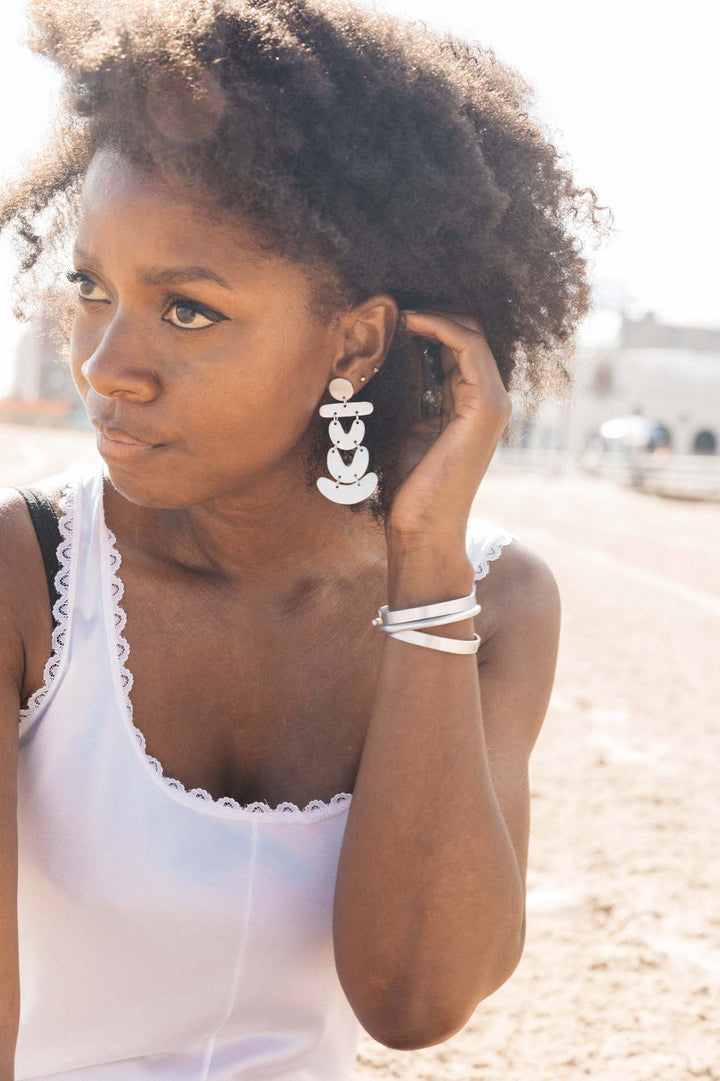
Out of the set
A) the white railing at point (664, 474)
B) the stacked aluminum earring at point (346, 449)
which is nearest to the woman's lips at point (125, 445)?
the stacked aluminum earring at point (346, 449)

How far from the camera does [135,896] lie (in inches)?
73.4

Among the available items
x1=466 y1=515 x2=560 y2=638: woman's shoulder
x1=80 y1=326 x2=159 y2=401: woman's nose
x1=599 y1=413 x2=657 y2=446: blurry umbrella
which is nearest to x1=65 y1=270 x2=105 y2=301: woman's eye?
x1=80 y1=326 x2=159 y2=401: woman's nose

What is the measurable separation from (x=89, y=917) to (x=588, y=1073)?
4.46ft

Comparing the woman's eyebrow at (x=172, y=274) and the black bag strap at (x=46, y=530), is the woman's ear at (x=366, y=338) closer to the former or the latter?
the woman's eyebrow at (x=172, y=274)

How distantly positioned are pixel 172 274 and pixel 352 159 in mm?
336

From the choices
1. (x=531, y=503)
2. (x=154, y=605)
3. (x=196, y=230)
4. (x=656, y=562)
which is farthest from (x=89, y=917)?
(x=531, y=503)

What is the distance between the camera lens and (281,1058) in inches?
77.7

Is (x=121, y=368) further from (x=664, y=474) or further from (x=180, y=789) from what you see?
(x=664, y=474)

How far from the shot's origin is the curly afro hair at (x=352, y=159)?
66.7 inches

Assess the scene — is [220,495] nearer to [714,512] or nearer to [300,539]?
Answer: [300,539]

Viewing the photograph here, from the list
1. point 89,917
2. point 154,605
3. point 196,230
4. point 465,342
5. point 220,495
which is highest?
point 196,230

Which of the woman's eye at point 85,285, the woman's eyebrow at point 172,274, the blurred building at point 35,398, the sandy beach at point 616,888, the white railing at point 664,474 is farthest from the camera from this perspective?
the blurred building at point 35,398

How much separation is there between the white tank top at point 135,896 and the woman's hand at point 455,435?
1.62ft

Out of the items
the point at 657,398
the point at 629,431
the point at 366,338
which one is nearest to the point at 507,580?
the point at 366,338
